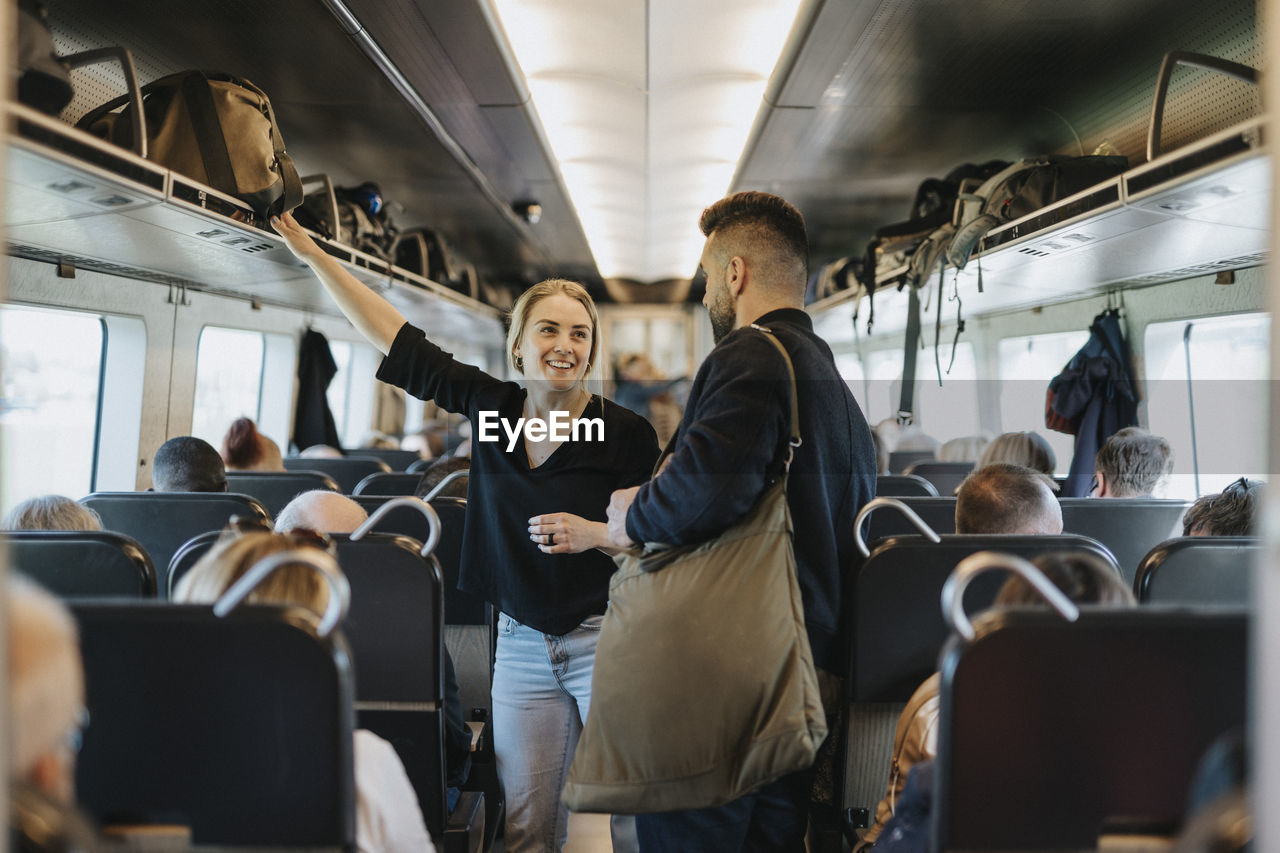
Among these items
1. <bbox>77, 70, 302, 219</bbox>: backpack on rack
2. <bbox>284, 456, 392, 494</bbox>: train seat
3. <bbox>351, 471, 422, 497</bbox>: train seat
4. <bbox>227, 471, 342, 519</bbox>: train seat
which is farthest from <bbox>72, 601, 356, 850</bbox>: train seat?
<bbox>284, 456, 392, 494</bbox>: train seat

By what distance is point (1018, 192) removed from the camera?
2881mm

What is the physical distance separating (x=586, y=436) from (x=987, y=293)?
158 centimetres

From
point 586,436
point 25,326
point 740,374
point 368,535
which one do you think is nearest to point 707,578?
point 740,374

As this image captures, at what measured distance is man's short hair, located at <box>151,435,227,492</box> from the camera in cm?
303

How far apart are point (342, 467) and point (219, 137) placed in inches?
109

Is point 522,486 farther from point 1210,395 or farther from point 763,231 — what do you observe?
point 1210,395

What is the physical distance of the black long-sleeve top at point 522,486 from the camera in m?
2.02

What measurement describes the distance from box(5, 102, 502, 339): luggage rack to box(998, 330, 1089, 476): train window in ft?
6.06

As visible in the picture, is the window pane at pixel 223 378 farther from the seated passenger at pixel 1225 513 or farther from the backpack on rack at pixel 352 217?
the seated passenger at pixel 1225 513

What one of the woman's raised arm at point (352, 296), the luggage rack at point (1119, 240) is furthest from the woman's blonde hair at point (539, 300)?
the luggage rack at point (1119, 240)

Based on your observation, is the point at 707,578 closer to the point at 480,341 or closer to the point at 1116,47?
the point at 480,341

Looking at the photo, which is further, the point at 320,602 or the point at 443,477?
the point at 443,477

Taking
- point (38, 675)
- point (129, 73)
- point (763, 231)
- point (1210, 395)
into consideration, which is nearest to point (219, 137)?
point (129, 73)

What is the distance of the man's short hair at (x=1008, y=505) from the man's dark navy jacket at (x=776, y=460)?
0.52 meters
